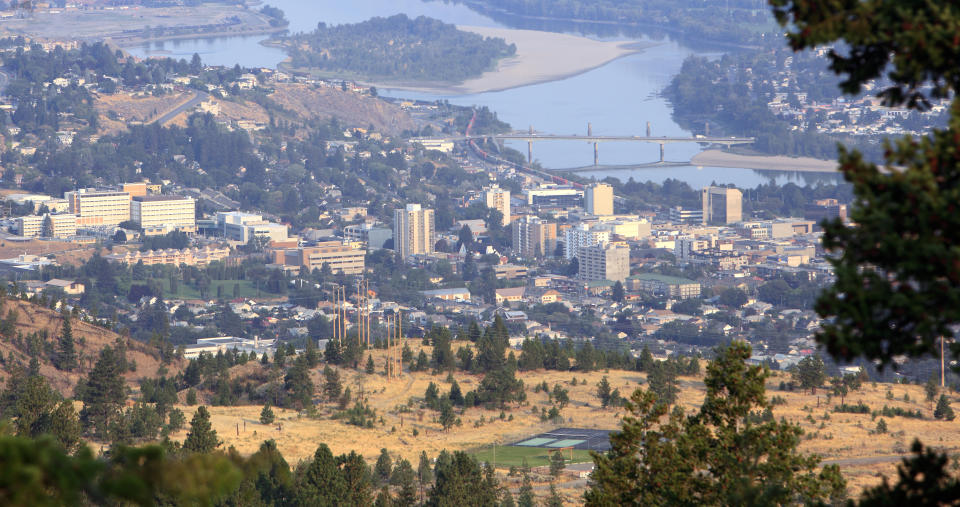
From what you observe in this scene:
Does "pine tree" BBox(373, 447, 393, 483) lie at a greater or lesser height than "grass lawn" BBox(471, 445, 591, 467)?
greater

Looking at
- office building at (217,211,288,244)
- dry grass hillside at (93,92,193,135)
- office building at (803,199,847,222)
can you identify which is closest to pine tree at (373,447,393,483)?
office building at (217,211,288,244)

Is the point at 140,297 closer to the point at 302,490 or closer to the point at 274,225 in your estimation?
the point at 274,225

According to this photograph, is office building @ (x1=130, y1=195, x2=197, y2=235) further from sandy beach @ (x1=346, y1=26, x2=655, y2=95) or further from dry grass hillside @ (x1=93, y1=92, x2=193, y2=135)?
sandy beach @ (x1=346, y1=26, x2=655, y2=95)

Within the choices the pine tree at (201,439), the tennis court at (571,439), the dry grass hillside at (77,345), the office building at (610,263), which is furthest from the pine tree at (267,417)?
the office building at (610,263)

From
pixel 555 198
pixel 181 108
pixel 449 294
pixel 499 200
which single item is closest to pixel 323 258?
pixel 449 294

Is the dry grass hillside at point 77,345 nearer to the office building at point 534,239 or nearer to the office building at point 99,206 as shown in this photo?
the office building at point 534,239

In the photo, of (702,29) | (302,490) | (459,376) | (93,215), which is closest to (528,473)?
(302,490)

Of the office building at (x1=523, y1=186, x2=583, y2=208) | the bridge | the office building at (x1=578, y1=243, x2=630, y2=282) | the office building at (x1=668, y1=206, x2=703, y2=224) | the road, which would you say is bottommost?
the office building at (x1=578, y1=243, x2=630, y2=282)
